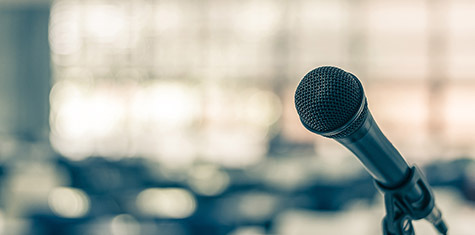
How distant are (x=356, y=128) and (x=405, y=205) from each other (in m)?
0.17

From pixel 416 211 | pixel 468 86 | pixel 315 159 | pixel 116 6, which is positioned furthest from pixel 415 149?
pixel 416 211

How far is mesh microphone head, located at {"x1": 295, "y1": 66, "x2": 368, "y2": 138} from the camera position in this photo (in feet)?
2.10

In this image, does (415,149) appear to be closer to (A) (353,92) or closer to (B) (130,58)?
(B) (130,58)

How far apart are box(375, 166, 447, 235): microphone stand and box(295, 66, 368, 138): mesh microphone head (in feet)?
0.46

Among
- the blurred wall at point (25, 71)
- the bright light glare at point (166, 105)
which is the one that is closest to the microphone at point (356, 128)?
the bright light glare at point (166, 105)

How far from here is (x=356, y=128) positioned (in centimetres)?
65

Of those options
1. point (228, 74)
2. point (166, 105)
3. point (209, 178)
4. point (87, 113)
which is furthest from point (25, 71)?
point (209, 178)

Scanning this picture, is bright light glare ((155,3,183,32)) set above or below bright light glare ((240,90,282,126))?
above

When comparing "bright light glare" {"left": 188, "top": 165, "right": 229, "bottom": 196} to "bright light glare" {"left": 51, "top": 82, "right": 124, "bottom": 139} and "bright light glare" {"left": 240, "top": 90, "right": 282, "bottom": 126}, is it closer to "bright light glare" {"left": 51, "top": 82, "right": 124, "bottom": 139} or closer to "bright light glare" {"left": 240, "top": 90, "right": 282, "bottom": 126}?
"bright light glare" {"left": 240, "top": 90, "right": 282, "bottom": 126}

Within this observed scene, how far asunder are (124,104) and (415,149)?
17.2 ft

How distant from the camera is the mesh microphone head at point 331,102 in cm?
64

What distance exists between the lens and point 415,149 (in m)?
9.55

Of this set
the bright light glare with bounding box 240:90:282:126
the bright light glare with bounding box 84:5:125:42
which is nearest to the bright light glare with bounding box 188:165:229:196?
the bright light glare with bounding box 240:90:282:126

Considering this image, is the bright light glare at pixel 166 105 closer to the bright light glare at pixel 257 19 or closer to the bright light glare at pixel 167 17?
the bright light glare at pixel 167 17
